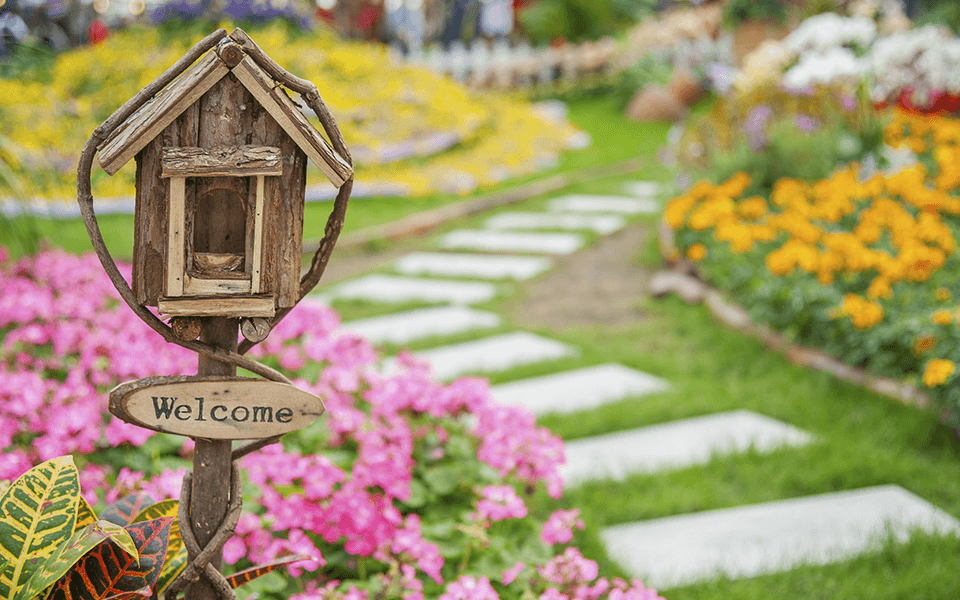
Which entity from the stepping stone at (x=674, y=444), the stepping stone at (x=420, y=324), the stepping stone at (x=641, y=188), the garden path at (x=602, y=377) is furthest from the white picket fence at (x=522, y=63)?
the stepping stone at (x=674, y=444)

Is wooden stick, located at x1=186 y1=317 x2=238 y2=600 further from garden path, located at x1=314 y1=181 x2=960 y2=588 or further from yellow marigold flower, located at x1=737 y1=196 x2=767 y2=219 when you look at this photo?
yellow marigold flower, located at x1=737 y1=196 x2=767 y2=219

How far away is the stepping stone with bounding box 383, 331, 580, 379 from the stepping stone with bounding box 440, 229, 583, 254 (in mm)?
1877

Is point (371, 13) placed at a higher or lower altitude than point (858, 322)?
higher

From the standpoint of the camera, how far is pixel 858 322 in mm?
2922

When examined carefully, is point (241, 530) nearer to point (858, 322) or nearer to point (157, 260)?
point (157, 260)

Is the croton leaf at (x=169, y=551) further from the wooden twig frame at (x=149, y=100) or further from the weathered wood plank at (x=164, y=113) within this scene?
the weathered wood plank at (x=164, y=113)

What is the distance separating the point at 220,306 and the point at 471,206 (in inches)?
230

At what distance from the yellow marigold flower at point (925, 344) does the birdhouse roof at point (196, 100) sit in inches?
101

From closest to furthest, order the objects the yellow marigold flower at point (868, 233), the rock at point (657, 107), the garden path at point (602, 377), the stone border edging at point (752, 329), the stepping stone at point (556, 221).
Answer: the garden path at point (602, 377) < the stone border edging at point (752, 329) < the yellow marigold flower at point (868, 233) < the stepping stone at point (556, 221) < the rock at point (657, 107)

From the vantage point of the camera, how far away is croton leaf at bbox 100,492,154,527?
129 cm

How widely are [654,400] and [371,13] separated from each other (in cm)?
1955

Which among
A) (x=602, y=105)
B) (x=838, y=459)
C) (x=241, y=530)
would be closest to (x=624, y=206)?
(x=838, y=459)

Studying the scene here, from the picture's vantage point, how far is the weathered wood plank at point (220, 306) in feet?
3.35

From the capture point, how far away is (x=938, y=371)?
8.14 feet
